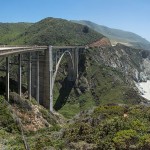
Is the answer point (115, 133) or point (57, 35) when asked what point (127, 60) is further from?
point (115, 133)

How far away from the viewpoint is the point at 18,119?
38.5 m

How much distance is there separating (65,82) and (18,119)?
56.0 meters

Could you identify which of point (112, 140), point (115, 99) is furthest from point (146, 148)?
point (115, 99)

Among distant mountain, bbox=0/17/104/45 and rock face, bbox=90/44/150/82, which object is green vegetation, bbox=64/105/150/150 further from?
distant mountain, bbox=0/17/104/45

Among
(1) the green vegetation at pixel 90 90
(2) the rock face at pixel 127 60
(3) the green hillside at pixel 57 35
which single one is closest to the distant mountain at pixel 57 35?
(3) the green hillside at pixel 57 35

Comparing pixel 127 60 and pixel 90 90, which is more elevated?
pixel 127 60

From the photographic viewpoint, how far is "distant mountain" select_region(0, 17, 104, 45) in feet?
410

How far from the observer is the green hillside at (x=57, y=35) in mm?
124963

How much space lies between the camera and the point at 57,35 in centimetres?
13062

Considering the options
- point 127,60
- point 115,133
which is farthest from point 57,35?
point 115,133

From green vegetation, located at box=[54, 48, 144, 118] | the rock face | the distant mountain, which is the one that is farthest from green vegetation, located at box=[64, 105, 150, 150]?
the distant mountain

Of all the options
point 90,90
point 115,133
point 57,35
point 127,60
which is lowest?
point 90,90

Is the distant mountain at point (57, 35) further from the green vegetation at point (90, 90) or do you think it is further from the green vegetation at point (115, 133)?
the green vegetation at point (115, 133)

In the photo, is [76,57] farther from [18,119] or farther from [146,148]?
[146,148]
